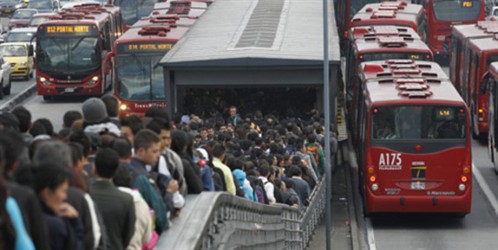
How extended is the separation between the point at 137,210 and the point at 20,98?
3902cm

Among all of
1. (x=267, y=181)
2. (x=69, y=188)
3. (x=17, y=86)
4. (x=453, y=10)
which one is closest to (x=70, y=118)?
(x=69, y=188)

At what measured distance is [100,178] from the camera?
1052 centimetres

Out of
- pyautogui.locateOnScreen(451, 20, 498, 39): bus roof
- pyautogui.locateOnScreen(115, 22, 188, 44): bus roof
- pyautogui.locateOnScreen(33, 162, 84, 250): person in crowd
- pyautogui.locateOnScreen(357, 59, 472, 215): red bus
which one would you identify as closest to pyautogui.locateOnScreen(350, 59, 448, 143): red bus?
pyautogui.locateOnScreen(357, 59, 472, 215): red bus

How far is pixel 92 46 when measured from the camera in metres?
47.9

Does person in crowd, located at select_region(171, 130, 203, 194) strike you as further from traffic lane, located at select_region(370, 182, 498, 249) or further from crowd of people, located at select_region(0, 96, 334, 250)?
traffic lane, located at select_region(370, 182, 498, 249)

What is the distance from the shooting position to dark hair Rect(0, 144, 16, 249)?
26.0 ft

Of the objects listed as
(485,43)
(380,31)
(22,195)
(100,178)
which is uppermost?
(22,195)

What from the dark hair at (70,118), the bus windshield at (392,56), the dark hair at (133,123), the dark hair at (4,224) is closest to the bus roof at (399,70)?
the bus windshield at (392,56)

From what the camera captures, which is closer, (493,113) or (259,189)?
(259,189)

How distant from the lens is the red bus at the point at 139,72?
3834cm

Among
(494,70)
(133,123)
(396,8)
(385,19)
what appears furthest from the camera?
(396,8)

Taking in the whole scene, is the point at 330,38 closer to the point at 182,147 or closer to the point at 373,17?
the point at 373,17

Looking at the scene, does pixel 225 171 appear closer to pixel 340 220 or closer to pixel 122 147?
pixel 122 147

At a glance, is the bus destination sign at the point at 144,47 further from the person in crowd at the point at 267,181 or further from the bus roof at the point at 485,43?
the person in crowd at the point at 267,181
